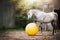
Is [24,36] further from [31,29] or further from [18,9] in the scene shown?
[18,9]

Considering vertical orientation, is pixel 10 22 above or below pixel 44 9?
below

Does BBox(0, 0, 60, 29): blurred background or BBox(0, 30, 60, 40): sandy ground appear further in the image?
BBox(0, 0, 60, 29): blurred background

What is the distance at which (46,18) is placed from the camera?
146 centimetres

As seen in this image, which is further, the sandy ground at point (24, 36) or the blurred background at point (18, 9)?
the blurred background at point (18, 9)

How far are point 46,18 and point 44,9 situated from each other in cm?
9

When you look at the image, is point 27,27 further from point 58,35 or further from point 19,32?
point 58,35

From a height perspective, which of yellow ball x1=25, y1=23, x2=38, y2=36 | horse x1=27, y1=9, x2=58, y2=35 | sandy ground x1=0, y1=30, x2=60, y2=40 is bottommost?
sandy ground x1=0, y1=30, x2=60, y2=40

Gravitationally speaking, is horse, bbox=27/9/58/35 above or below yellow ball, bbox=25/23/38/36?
above

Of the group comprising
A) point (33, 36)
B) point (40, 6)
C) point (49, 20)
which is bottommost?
point (33, 36)

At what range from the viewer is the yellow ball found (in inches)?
54.7

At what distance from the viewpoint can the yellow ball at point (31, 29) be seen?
1.39m

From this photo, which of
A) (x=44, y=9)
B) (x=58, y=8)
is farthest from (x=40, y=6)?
(x=58, y=8)

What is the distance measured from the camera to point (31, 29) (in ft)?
4.55

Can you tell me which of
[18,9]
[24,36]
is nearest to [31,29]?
[24,36]
